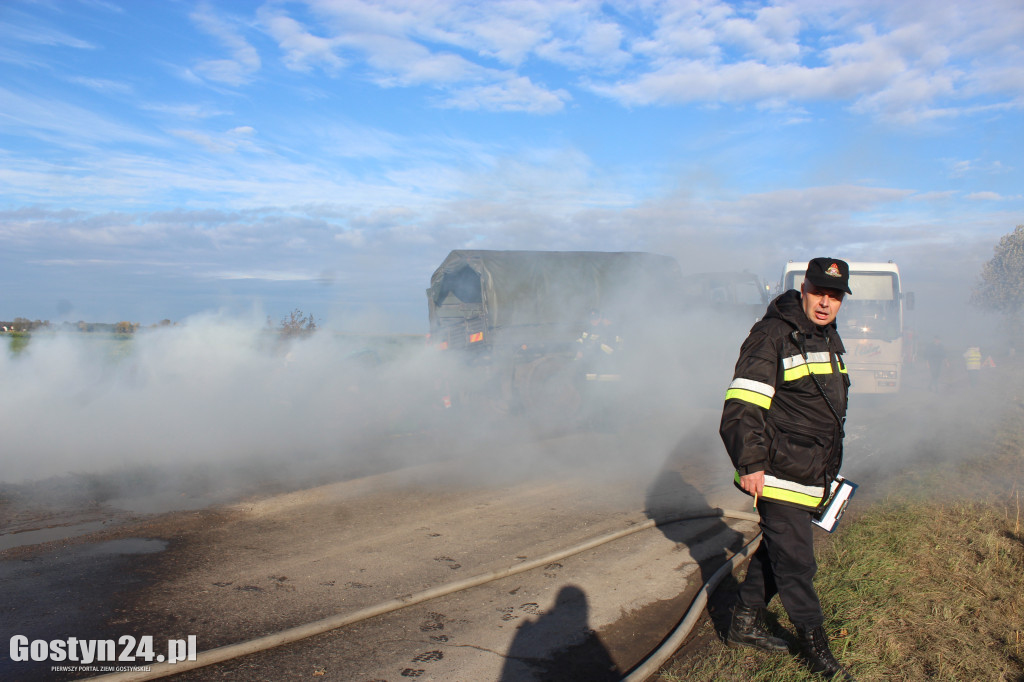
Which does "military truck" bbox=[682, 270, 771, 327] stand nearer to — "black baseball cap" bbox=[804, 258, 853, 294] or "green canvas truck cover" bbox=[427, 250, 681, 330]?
"green canvas truck cover" bbox=[427, 250, 681, 330]

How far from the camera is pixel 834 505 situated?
3.19 metres

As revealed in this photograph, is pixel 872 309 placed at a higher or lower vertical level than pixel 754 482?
higher

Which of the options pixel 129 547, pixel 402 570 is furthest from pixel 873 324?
pixel 129 547

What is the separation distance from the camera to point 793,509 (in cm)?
306

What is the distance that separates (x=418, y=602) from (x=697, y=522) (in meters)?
2.59

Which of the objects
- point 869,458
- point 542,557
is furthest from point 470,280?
point 542,557

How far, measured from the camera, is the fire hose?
301cm

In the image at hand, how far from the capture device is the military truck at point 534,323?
1039 centimetres

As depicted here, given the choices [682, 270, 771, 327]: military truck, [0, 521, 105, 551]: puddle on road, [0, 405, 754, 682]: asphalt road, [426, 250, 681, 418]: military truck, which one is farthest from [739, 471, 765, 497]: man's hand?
[682, 270, 771, 327]: military truck

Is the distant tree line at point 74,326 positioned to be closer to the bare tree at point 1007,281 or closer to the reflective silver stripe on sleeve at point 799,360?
the reflective silver stripe on sleeve at point 799,360

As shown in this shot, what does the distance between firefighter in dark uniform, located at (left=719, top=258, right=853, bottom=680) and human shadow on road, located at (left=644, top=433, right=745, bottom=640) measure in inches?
24.0

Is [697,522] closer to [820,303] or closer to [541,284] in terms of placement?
[820,303]

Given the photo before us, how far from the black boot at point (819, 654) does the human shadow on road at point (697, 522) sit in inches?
18.8
